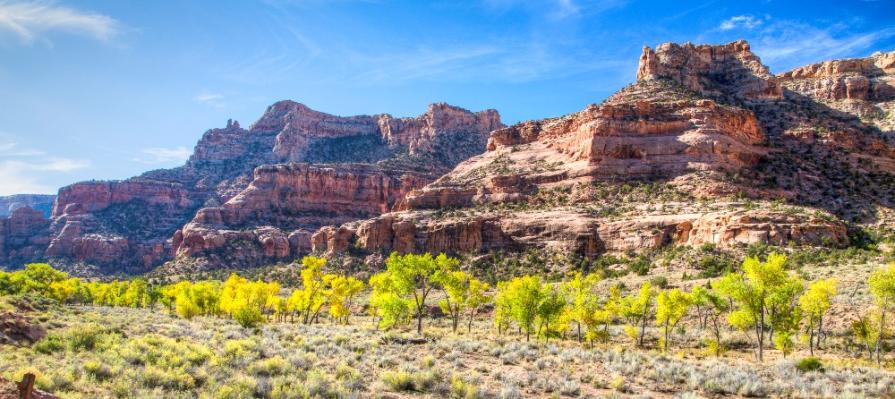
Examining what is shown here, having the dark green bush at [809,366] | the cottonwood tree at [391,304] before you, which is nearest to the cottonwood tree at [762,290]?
the dark green bush at [809,366]

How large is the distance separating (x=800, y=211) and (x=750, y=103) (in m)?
50.8

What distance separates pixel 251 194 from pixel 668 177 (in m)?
98.7

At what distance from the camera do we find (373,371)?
1802 centimetres

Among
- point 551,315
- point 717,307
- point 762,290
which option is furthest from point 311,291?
point 762,290

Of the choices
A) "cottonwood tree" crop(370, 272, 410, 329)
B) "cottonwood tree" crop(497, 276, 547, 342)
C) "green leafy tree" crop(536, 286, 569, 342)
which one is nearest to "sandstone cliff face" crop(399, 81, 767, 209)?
"cottonwood tree" crop(370, 272, 410, 329)

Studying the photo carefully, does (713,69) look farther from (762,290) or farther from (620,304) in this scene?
(762,290)

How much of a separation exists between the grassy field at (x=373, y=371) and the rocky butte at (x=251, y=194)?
3458 inches

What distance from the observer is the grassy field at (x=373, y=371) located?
44.5ft

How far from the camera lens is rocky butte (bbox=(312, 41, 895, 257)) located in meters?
59.2

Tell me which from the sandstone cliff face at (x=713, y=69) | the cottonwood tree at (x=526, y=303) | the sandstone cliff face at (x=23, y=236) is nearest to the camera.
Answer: the cottonwood tree at (x=526, y=303)

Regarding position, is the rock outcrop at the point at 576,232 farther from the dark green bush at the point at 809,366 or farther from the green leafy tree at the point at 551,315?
the dark green bush at the point at 809,366

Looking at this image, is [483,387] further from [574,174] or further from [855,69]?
[855,69]

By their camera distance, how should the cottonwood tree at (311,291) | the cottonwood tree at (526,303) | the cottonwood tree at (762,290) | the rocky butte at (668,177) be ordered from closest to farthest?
the cottonwood tree at (762,290)
the cottonwood tree at (526,303)
the cottonwood tree at (311,291)
the rocky butte at (668,177)

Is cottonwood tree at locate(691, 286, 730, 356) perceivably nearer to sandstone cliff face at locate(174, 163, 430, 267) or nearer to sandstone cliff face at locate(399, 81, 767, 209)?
sandstone cliff face at locate(399, 81, 767, 209)
